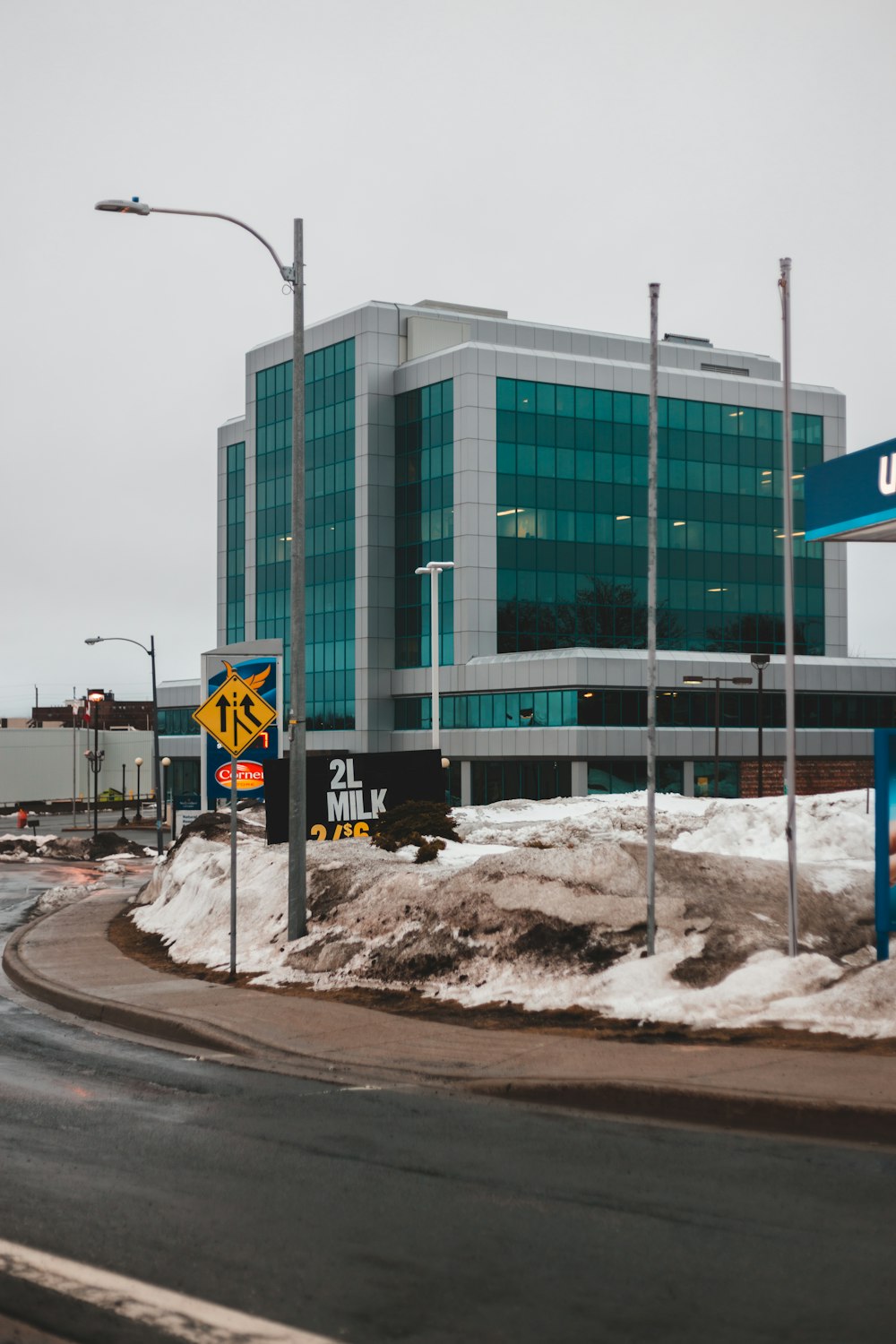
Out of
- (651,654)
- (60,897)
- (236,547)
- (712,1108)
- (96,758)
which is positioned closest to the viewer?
(712,1108)

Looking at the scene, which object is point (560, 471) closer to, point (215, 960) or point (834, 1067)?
point (215, 960)

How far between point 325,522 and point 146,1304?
220 ft

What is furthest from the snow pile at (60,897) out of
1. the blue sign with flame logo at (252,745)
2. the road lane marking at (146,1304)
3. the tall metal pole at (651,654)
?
the road lane marking at (146,1304)

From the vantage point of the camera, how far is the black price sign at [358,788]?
2267 centimetres

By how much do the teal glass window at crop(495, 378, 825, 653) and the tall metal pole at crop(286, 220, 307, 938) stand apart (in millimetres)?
49579

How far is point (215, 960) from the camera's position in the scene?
56.7ft

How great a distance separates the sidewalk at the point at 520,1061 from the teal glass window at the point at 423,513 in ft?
170

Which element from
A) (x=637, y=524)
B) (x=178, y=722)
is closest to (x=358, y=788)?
(x=637, y=524)

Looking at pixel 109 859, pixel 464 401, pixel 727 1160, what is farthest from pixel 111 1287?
pixel 464 401

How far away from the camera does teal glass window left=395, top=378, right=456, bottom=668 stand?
6675 cm

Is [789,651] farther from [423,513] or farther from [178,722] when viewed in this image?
[178,722]

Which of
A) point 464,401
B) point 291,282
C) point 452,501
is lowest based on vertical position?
point 291,282

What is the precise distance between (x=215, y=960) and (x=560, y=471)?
53.1 metres

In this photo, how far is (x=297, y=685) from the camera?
15789 millimetres
